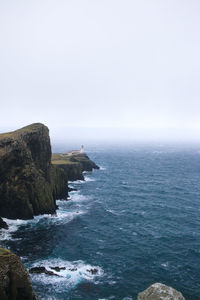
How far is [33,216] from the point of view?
65562 mm

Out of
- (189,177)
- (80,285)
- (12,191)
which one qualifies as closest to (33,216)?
(12,191)

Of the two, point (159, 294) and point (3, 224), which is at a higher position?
point (159, 294)

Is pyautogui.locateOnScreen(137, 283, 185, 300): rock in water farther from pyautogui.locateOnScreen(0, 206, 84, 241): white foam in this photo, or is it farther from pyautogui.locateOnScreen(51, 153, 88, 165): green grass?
pyautogui.locateOnScreen(51, 153, 88, 165): green grass

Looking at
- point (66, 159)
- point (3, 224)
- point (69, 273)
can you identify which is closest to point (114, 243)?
point (69, 273)

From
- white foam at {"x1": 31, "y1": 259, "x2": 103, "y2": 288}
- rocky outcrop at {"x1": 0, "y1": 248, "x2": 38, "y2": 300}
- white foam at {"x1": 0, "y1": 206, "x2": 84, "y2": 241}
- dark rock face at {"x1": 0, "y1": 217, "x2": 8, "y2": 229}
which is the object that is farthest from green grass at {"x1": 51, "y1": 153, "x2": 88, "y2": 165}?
rocky outcrop at {"x1": 0, "y1": 248, "x2": 38, "y2": 300}

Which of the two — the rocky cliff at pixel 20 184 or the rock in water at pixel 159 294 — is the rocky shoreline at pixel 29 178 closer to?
the rocky cliff at pixel 20 184

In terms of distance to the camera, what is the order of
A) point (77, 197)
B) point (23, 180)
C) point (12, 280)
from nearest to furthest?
point (12, 280) → point (23, 180) → point (77, 197)

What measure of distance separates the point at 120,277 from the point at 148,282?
449cm

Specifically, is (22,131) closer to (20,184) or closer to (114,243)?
(20,184)

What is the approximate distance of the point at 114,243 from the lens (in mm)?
53094

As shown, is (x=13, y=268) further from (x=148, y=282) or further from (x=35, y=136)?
(x=35, y=136)

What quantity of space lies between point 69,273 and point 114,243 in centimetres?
1448

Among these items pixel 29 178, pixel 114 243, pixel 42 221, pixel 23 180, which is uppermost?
pixel 29 178

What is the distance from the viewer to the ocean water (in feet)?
126
